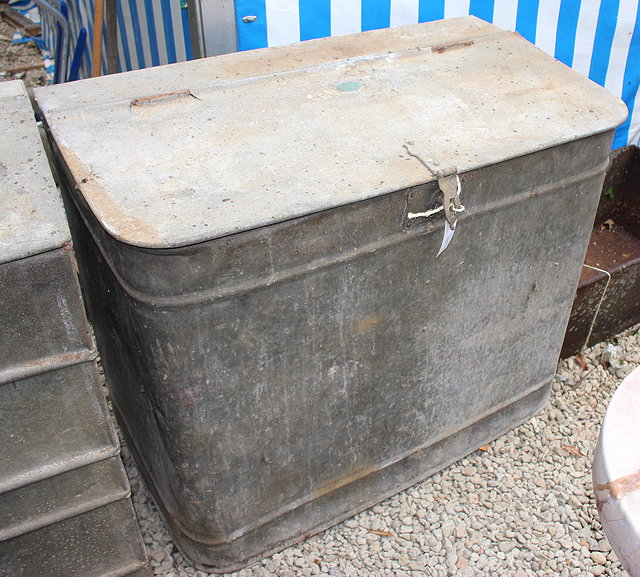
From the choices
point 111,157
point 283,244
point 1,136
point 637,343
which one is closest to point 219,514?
point 283,244

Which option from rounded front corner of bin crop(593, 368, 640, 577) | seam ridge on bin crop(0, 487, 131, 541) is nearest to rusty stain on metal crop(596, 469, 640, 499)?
rounded front corner of bin crop(593, 368, 640, 577)

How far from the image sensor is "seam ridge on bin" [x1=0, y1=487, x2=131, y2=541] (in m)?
1.75

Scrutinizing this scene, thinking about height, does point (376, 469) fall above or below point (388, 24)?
below

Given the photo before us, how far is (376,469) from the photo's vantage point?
2.26 meters

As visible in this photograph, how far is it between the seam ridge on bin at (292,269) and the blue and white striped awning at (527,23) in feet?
4.31

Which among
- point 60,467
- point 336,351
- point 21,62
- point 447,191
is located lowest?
point 21,62

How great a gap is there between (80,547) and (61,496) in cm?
22

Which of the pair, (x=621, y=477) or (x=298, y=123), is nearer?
(x=621, y=477)

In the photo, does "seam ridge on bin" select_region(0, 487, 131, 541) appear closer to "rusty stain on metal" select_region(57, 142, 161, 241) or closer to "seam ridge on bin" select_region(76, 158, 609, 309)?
"seam ridge on bin" select_region(76, 158, 609, 309)

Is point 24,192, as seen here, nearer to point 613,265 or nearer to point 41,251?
point 41,251

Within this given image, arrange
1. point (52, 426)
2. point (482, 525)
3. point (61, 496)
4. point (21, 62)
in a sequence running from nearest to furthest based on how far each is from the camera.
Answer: point (52, 426)
point (61, 496)
point (482, 525)
point (21, 62)

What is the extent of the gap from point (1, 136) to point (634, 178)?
9.25ft

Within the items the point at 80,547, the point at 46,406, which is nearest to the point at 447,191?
the point at 46,406

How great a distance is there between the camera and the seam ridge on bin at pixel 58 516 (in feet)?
5.74
